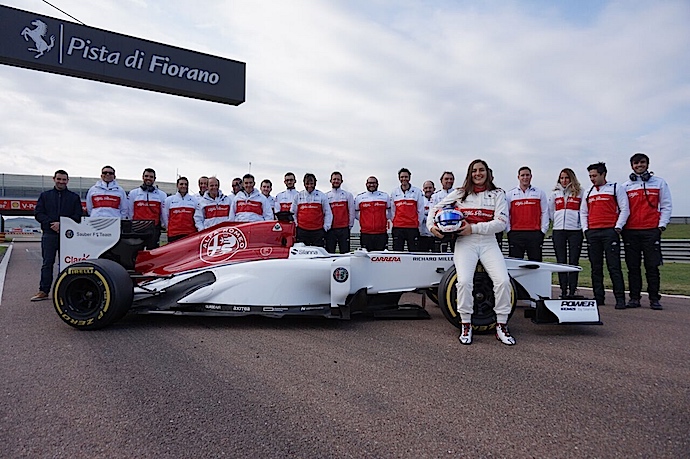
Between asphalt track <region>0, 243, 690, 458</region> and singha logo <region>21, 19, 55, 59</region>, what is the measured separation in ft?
24.2

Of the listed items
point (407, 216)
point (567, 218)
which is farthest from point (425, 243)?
point (567, 218)

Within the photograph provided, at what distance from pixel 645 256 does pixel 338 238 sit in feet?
15.4

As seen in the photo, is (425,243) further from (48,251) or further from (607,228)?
(48,251)

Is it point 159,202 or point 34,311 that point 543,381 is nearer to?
point 34,311

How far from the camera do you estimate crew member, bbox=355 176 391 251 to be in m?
8.41

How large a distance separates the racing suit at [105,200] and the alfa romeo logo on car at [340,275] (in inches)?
168

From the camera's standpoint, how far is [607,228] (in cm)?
651

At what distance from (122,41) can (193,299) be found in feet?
27.1

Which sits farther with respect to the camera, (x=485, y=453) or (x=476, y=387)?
(x=476, y=387)

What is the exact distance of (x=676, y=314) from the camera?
5660 mm

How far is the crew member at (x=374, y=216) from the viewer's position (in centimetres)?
841

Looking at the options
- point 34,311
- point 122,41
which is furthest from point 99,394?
point 122,41

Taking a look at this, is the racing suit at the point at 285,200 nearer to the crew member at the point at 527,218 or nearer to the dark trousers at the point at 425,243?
the dark trousers at the point at 425,243

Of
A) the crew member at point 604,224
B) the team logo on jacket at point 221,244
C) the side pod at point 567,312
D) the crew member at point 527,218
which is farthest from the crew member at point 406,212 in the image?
the side pod at point 567,312
